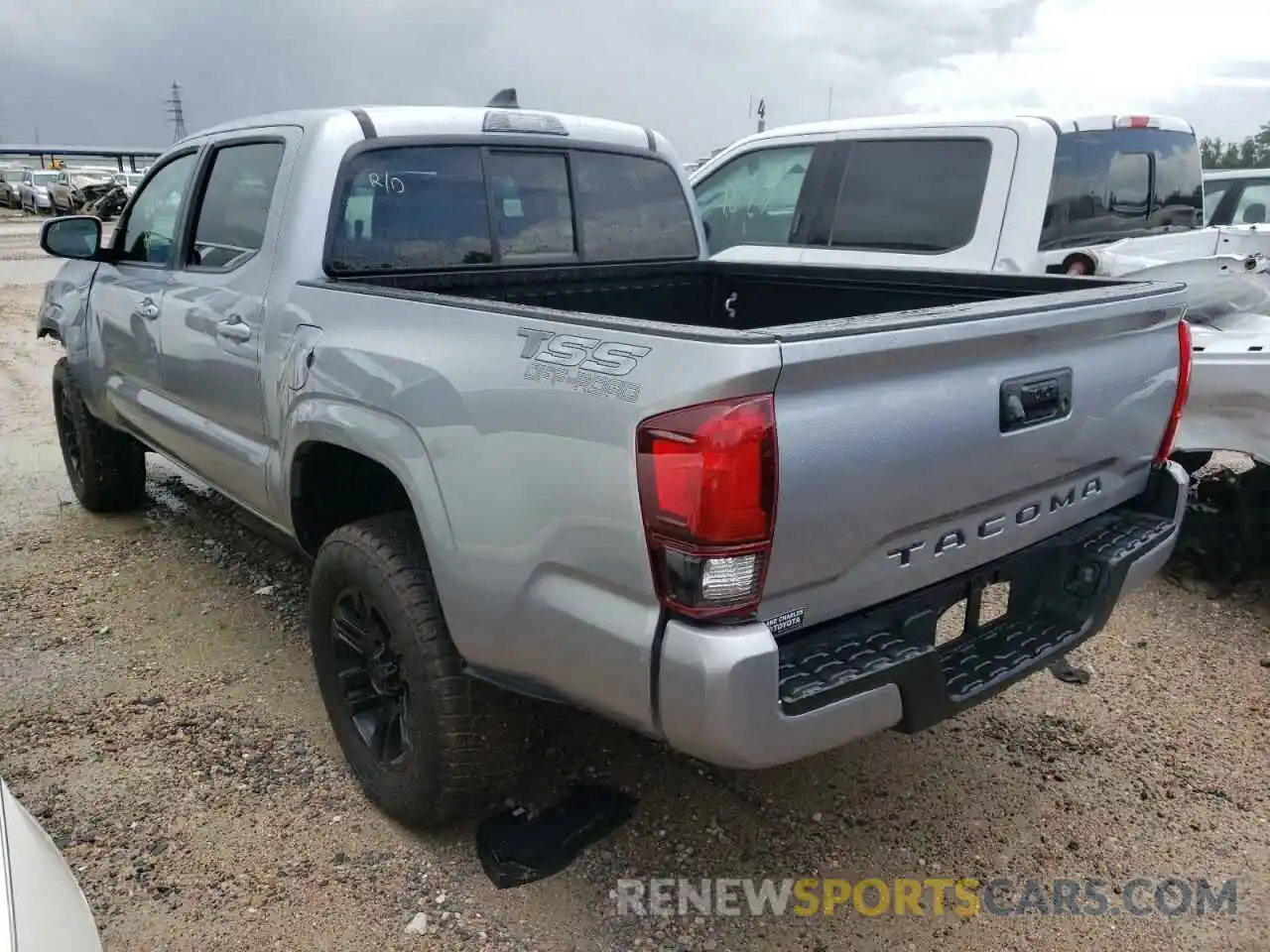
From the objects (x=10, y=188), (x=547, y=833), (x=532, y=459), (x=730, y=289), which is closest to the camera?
(x=532, y=459)

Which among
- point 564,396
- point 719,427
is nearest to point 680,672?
point 719,427

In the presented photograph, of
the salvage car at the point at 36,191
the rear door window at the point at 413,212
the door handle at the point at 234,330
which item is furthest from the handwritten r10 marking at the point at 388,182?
the salvage car at the point at 36,191

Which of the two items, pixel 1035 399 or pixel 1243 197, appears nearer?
pixel 1035 399

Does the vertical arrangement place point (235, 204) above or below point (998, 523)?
above

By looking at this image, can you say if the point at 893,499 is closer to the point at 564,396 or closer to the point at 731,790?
the point at 564,396

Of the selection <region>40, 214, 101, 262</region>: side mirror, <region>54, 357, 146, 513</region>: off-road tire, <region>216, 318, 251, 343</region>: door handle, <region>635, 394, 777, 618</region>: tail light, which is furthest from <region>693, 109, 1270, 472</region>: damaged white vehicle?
<region>54, 357, 146, 513</region>: off-road tire

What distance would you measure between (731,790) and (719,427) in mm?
1555

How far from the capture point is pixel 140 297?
4.09 meters

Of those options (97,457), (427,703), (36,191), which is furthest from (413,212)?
(36,191)

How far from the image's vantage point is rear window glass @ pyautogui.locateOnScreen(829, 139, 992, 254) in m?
5.10

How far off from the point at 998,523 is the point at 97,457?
14.7 feet

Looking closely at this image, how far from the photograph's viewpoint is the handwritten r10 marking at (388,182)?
323cm

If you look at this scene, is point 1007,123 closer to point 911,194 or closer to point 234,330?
point 911,194

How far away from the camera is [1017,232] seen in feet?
16.1
